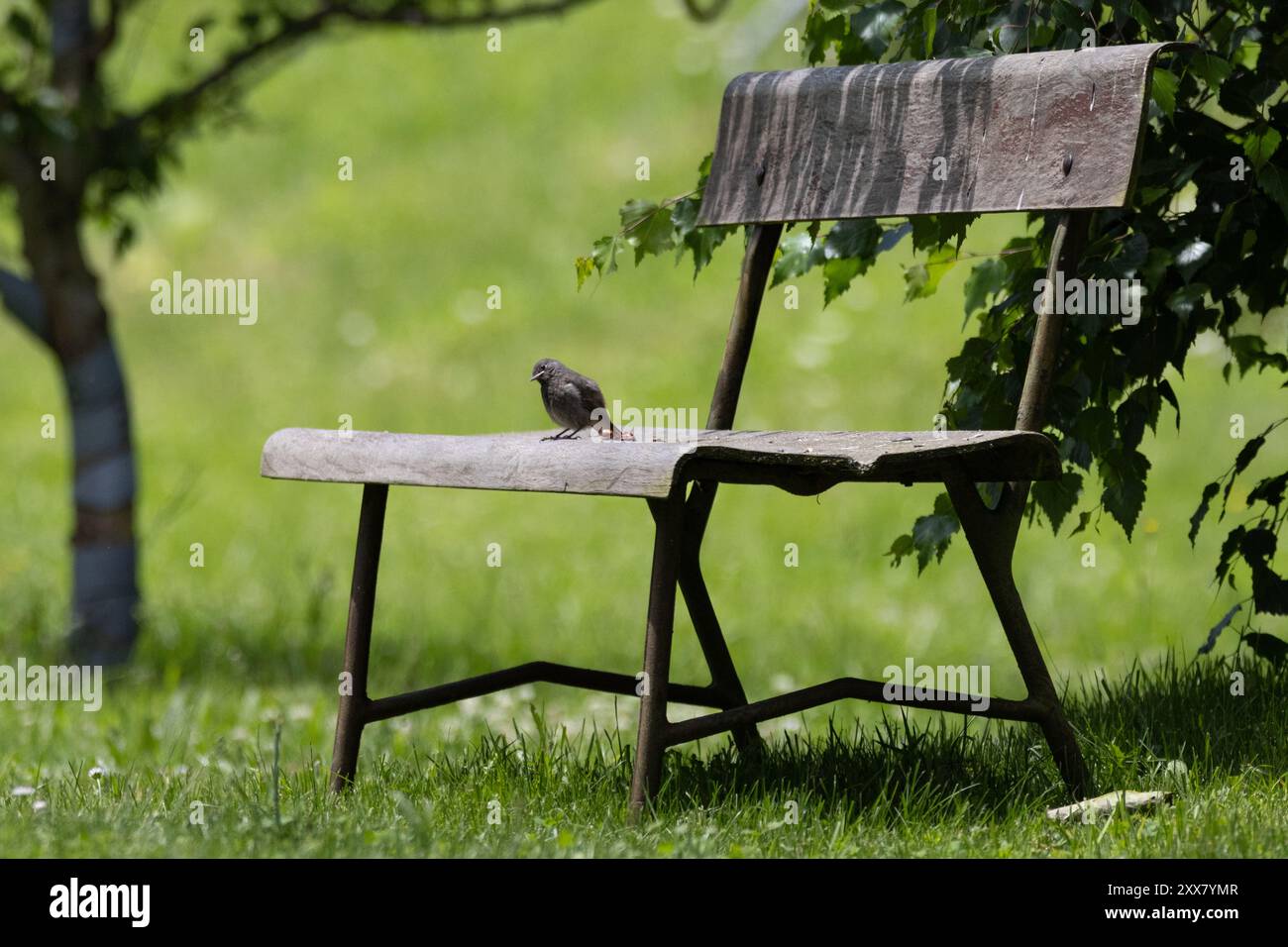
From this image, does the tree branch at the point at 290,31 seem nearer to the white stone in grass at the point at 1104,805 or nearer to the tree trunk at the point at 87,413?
the tree trunk at the point at 87,413

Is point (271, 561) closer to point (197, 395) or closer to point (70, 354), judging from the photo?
point (70, 354)

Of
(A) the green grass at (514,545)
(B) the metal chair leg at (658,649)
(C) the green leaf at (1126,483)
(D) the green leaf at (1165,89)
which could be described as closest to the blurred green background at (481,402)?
(A) the green grass at (514,545)

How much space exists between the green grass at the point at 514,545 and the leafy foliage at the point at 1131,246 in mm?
542

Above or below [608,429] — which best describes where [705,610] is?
below

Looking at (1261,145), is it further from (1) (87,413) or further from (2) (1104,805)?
(1) (87,413)

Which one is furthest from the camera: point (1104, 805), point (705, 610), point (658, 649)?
point (705, 610)

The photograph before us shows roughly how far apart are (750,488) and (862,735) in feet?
20.5

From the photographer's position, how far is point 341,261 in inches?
545

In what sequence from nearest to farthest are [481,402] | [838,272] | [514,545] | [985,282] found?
[838,272] → [985,282] → [514,545] → [481,402]

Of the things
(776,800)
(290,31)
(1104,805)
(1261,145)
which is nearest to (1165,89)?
(1261,145)

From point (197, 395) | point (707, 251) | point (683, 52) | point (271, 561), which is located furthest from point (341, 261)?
point (707, 251)

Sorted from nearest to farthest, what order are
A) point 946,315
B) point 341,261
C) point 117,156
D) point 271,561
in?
point 117,156 < point 271,561 < point 946,315 < point 341,261

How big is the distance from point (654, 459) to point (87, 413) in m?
3.82

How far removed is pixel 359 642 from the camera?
10.8ft
